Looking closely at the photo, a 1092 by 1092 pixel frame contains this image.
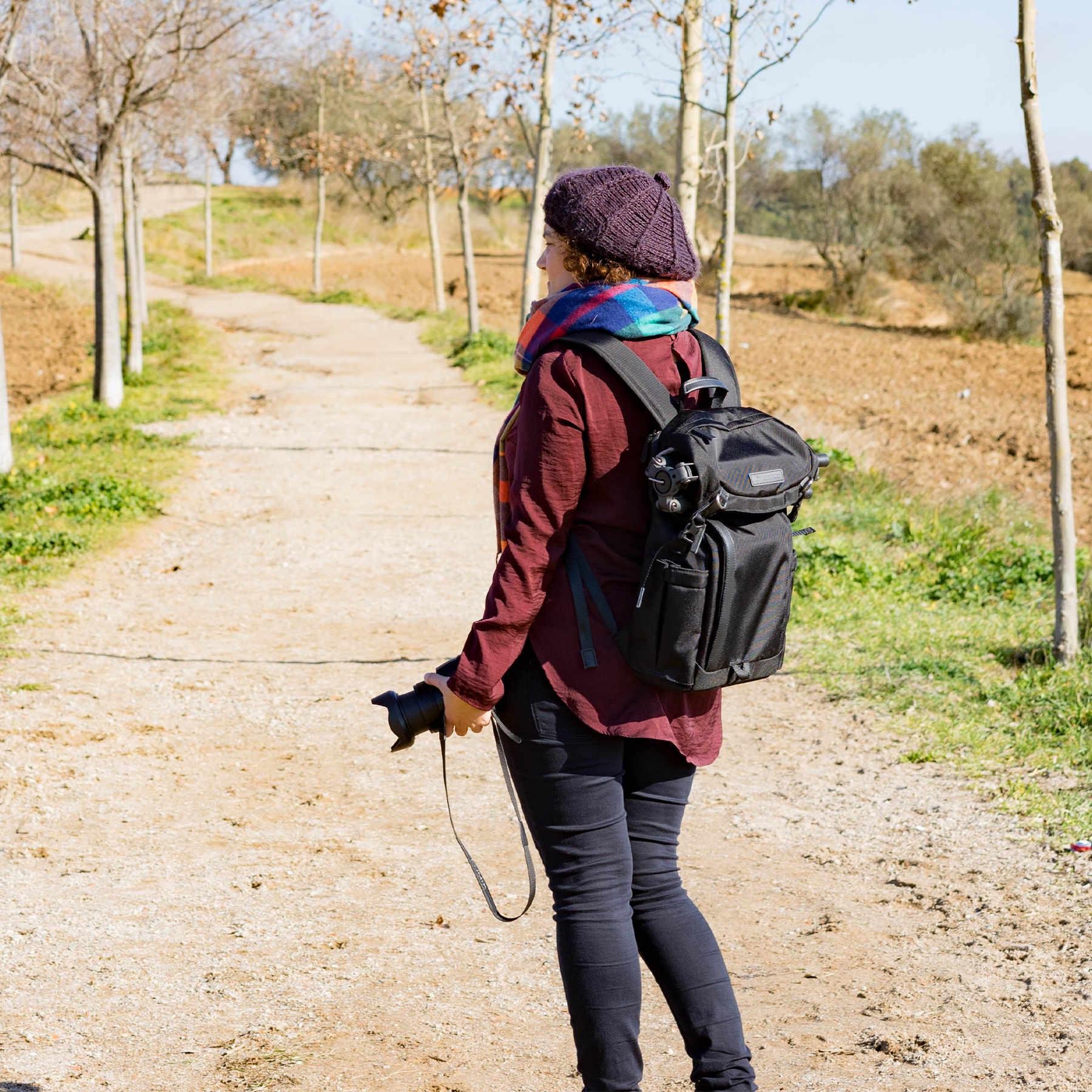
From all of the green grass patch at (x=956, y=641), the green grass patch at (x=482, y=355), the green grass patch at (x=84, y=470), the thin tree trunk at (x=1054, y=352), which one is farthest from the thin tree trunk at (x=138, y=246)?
the thin tree trunk at (x=1054, y=352)

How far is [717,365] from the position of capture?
7.99 ft

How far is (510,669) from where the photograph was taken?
2312mm

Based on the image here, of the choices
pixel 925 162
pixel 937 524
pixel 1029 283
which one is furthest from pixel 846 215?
pixel 937 524

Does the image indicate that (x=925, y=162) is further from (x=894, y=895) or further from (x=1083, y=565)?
(x=894, y=895)

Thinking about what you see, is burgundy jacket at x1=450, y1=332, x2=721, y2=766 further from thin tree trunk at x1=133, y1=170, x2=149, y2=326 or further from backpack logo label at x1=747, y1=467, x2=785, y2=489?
thin tree trunk at x1=133, y1=170, x2=149, y2=326

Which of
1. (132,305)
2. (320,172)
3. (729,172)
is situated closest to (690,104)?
(729,172)

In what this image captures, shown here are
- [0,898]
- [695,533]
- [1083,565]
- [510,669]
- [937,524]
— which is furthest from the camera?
[937,524]

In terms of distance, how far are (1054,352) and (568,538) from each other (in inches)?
165

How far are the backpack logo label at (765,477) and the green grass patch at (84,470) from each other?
5.53 metres

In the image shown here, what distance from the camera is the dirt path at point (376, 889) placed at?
9.78 ft

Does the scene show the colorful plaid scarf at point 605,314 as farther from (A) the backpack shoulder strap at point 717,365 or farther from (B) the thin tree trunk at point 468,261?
(B) the thin tree trunk at point 468,261

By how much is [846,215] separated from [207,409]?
101 feet

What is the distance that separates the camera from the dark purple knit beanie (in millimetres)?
2266

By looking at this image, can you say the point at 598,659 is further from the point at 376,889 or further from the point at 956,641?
the point at 956,641
